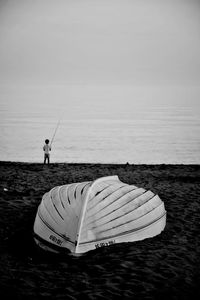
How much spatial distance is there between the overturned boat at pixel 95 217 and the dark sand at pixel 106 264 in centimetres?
32

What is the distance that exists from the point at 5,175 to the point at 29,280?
8.06 m

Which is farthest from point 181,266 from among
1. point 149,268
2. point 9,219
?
point 9,219

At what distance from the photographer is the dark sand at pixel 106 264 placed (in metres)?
4.98

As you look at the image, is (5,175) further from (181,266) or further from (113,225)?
(181,266)

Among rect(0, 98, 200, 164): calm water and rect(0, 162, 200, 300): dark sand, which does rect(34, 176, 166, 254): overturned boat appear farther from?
rect(0, 98, 200, 164): calm water

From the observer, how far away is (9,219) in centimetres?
788

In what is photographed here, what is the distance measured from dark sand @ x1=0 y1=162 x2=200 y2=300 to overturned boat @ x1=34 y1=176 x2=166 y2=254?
0.32m

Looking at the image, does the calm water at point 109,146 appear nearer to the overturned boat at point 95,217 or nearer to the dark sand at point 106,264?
the dark sand at point 106,264

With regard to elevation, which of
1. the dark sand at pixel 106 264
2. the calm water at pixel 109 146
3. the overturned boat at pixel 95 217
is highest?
the calm water at pixel 109 146

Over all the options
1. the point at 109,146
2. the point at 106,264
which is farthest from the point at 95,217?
the point at 109,146

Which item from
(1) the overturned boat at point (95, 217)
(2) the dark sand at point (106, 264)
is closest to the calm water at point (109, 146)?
(2) the dark sand at point (106, 264)

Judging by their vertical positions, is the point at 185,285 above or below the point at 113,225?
below

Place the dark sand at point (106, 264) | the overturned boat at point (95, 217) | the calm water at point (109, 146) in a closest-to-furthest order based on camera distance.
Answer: the dark sand at point (106, 264) < the overturned boat at point (95, 217) < the calm water at point (109, 146)

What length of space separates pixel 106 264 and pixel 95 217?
0.92m
